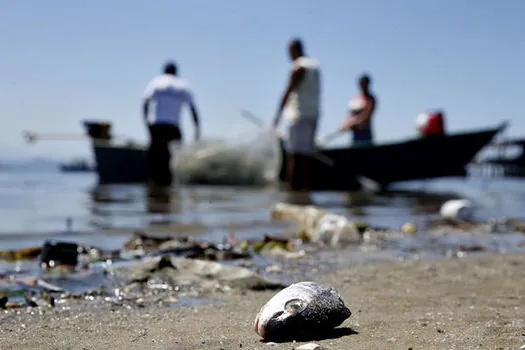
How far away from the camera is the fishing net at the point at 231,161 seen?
1491cm

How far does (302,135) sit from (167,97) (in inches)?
112

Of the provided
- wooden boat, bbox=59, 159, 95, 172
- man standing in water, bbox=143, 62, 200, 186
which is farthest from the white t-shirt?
wooden boat, bbox=59, 159, 95, 172

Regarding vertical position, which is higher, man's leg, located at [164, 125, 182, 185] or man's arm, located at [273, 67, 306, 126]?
man's arm, located at [273, 67, 306, 126]

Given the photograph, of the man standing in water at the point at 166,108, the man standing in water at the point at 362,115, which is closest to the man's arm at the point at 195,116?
the man standing in water at the point at 166,108

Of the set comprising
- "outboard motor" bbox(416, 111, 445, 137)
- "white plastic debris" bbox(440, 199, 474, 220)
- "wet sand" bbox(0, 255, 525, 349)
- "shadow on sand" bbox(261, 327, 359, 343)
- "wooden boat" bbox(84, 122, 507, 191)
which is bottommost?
"wet sand" bbox(0, 255, 525, 349)

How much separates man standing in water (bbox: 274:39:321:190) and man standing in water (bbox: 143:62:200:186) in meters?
2.14

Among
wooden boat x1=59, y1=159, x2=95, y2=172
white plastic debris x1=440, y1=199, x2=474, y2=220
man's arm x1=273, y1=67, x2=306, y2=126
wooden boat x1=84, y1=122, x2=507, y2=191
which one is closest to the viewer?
white plastic debris x1=440, y1=199, x2=474, y2=220

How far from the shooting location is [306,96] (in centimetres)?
1007

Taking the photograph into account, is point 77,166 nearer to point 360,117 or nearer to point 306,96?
point 360,117

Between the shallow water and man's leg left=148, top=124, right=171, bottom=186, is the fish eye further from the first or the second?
man's leg left=148, top=124, right=171, bottom=186

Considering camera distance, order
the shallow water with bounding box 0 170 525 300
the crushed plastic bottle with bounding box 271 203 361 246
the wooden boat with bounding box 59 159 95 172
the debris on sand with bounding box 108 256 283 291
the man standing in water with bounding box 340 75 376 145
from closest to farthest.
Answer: the debris on sand with bounding box 108 256 283 291 < the shallow water with bounding box 0 170 525 300 < the crushed plastic bottle with bounding box 271 203 361 246 < the man standing in water with bounding box 340 75 376 145 < the wooden boat with bounding box 59 159 95 172

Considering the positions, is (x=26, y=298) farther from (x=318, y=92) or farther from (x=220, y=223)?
(x=318, y=92)

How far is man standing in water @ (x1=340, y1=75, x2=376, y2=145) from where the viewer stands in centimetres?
1345

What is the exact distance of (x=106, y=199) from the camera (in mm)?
9664
